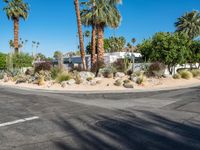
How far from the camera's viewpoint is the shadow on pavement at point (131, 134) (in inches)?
241

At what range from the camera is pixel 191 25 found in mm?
49844

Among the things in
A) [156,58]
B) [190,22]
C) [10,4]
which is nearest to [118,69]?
[156,58]

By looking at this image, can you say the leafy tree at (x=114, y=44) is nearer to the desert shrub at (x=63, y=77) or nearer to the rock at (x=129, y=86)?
the desert shrub at (x=63, y=77)

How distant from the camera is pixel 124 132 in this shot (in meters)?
7.35

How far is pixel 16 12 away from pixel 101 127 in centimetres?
3930

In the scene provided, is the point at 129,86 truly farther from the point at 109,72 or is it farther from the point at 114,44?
the point at 114,44

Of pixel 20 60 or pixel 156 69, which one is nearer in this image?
pixel 156 69

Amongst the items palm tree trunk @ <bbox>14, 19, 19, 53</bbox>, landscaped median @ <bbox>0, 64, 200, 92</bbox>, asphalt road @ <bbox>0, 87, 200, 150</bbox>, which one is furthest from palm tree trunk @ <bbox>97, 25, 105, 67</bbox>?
asphalt road @ <bbox>0, 87, 200, 150</bbox>

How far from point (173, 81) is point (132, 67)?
4.47 meters

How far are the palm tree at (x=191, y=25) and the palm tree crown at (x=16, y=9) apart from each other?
2965 centimetres

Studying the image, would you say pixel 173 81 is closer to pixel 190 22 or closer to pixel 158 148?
pixel 158 148

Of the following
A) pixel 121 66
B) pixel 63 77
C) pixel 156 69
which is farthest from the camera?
pixel 121 66

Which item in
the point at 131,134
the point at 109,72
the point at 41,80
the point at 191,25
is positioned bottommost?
the point at 131,134

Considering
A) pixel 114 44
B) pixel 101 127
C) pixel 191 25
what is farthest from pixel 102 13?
pixel 114 44
